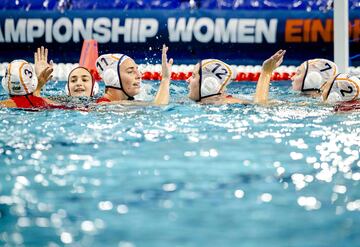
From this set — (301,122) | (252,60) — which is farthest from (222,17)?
(301,122)

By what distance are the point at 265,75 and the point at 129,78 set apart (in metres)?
1.17

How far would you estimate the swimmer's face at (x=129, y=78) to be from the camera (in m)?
6.23

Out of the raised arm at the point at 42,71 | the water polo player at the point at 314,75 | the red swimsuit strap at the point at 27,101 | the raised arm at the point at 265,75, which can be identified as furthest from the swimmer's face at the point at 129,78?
the water polo player at the point at 314,75

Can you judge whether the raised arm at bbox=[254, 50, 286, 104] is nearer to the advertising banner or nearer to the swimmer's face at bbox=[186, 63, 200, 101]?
the swimmer's face at bbox=[186, 63, 200, 101]

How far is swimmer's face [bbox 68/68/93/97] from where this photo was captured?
677cm

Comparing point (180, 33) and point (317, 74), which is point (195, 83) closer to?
point (317, 74)

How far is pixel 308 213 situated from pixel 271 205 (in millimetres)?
189

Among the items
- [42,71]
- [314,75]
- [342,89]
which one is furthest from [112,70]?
[342,89]

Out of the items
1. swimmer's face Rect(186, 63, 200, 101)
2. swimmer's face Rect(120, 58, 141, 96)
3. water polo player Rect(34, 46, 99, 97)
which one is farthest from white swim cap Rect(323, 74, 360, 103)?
water polo player Rect(34, 46, 99, 97)

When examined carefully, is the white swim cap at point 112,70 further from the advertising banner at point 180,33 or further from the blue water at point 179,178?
the advertising banner at point 180,33

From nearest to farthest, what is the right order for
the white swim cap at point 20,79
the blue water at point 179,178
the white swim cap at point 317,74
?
the blue water at point 179,178 < the white swim cap at point 20,79 < the white swim cap at point 317,74

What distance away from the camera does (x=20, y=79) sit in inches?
231

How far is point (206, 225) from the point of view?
304 cm

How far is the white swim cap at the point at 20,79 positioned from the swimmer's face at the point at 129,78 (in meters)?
0.74
